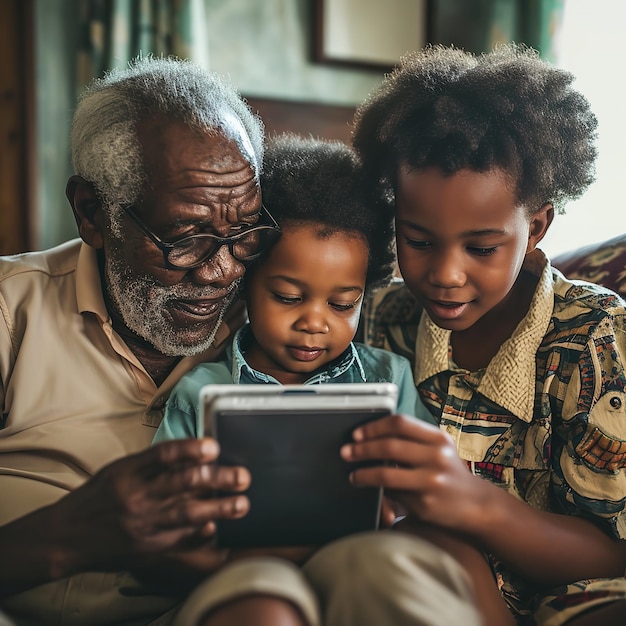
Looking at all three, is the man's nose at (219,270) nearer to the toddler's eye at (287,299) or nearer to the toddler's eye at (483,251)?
the toddler's eye at (287,299)

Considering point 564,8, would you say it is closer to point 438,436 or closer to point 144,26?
point 144,26

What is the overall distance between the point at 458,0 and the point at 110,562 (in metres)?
3.34

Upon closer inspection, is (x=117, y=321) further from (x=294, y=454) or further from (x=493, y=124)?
(x=493, y=124)

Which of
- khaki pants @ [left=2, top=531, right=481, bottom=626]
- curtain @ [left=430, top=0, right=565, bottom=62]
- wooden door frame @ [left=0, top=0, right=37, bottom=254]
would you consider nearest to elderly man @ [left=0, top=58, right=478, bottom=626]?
khaki pants @ [left=2, top=531, right=481, bottom=626]

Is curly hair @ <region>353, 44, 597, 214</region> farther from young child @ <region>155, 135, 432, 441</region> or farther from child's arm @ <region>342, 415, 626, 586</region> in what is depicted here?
child's arm @ <region>342, 415, 626, 586</region>

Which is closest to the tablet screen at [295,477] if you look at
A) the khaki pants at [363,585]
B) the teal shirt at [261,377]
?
the khaki pants at [363,585]

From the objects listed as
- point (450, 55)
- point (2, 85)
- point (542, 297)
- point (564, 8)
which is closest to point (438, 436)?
point (542, 297)

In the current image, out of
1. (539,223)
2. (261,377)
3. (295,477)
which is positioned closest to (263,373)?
(261,377)

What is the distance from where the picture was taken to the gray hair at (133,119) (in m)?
1.46

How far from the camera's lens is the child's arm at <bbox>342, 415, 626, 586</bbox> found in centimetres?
103

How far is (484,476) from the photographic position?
1.49 m

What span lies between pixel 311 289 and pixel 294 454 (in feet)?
1.75

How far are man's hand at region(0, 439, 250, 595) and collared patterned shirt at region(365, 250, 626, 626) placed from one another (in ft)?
2.06

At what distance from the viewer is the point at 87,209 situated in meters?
1.58
